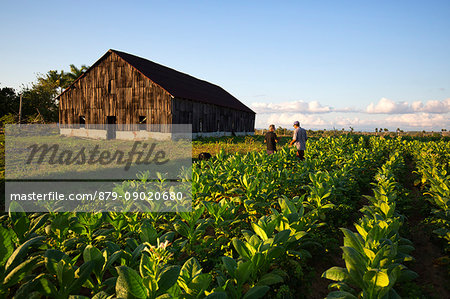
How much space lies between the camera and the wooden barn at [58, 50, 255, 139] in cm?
2248

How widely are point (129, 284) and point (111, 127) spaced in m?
25.0

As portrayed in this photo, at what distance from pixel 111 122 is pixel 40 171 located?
15.6m

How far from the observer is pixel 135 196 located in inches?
243

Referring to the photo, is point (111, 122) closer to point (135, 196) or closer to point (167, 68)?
point (167, 68)

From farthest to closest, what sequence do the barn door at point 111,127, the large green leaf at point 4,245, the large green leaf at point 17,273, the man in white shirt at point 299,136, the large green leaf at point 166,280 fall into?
the barn door at point 111,127 → the man in white shirt at point 299,136 → the large green leaf at point 4,245 → the large green leaf at point 17,273 → the large green leaf at point 166,280

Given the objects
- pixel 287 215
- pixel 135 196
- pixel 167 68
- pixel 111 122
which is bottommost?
pixel 135 196

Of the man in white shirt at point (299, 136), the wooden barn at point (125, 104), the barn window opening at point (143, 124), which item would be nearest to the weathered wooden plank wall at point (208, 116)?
the wooden barn at point (125, 104)

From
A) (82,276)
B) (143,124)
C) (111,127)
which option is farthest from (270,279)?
(111,127)

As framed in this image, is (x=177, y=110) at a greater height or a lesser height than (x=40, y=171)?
greater

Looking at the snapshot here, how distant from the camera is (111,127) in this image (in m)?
24.6

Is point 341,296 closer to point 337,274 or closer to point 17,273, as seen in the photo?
point 337,274

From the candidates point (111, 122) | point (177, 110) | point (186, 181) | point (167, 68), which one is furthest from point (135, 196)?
point (167, 68)

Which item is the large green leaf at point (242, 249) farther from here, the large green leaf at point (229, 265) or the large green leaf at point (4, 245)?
the large green leaf at point (4, 245)

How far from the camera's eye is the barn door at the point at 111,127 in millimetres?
24538
